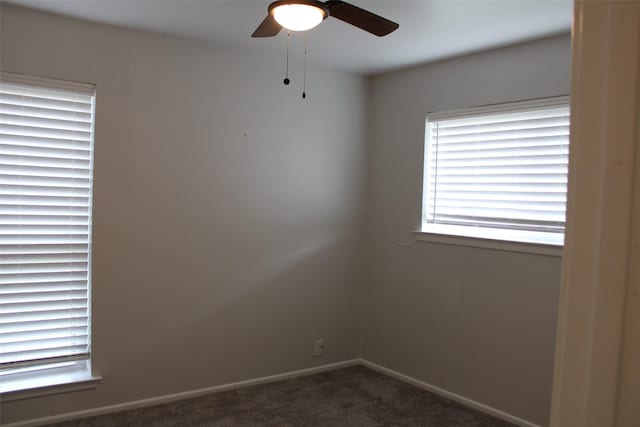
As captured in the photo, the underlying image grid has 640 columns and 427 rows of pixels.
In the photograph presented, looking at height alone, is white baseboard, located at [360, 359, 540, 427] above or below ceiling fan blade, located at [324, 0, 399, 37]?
below

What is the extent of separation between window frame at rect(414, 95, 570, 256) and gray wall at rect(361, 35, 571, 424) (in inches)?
1.8

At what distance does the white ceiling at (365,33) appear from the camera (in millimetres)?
2611

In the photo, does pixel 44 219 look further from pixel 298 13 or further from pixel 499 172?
pixel 499 172

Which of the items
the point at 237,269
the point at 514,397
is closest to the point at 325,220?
the point at 237,269

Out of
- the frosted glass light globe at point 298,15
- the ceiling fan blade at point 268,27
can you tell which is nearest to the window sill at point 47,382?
the ceiling fan blade at point 268,27

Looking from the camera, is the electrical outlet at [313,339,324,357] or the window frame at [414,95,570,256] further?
the electrical outlet at [313,339,324,357]

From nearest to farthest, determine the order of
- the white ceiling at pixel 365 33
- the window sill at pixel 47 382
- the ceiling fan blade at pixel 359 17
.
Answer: the ceiling fan blade at pixel 359 17, the white ceiling at pixel 365 33, the window sill at pixel 47 382

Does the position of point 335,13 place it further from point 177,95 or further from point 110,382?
point 110,382

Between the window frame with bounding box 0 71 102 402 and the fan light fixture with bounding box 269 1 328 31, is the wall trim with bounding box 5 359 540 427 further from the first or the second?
the fan light fixture with bounding box 269 1 328 31

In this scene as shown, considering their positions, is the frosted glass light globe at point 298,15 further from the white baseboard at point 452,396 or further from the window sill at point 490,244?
the white baseboard at point 452,396

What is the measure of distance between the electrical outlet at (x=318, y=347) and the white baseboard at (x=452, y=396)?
1.53ft

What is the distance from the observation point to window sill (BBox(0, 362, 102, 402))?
2844mm

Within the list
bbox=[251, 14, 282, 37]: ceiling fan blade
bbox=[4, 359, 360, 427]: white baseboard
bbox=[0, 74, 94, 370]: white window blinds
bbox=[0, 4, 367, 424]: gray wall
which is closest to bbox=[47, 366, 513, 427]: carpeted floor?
bbox=[4, 359, 360, 427]: white baseboard

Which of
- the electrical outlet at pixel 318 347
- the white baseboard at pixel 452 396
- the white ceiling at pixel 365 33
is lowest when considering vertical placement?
the white baseboard at pixel 452 396
